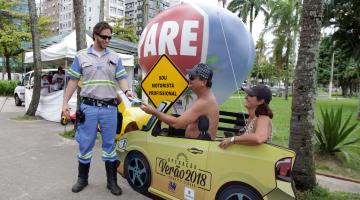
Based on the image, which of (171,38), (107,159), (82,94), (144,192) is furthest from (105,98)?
(171,38)

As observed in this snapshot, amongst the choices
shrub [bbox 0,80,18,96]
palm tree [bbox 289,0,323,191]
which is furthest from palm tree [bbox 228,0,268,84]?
palm tree [bbox 289,0,323,191]

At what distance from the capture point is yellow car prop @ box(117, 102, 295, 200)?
321 cm

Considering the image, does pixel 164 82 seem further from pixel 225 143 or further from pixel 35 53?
pixel 35 53

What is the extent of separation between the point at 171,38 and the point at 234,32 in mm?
965

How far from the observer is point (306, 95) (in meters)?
4.66

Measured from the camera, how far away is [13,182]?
5.06 meters

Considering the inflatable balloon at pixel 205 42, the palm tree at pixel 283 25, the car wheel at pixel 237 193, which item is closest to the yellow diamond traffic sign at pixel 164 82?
the inflatable balloon at pixel 205 42

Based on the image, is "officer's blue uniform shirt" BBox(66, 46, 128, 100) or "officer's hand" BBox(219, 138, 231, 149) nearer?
"officer's hand" BBox(219, 138, 231, 149)

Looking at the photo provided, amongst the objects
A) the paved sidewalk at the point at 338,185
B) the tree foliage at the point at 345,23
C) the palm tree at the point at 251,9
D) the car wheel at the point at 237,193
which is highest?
the palm tree at the point at 251,9

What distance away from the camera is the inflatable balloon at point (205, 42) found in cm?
543

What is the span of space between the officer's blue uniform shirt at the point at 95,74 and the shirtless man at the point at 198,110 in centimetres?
74

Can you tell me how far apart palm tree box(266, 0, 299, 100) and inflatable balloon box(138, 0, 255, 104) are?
79.7 feet

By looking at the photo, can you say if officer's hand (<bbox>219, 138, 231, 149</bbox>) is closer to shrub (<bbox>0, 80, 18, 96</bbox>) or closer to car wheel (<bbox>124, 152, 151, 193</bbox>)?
car wheel (<bbox>124, 152, 151, 193</bbox>)

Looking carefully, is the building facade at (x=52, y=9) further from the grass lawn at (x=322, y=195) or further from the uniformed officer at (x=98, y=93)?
the grass lawn at (x=322, y=195)
